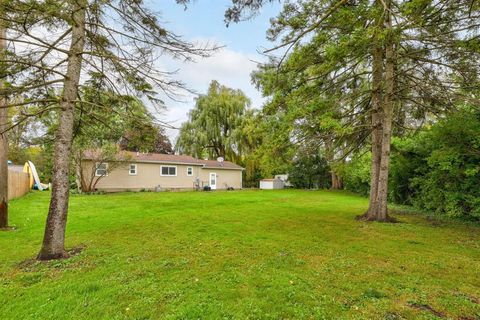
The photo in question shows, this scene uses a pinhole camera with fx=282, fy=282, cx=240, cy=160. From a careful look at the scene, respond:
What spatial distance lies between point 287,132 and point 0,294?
22.0 ft

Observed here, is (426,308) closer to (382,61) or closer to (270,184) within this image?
(382,61)

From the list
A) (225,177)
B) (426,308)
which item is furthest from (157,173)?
(426,308)

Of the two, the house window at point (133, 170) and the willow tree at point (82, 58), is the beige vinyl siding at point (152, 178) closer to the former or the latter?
the house window at point (133, 170)

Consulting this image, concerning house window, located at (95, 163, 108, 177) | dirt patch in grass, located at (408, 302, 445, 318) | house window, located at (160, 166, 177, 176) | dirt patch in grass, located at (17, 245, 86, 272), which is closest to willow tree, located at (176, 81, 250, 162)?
house window, located at (160, 166, 177, 176)

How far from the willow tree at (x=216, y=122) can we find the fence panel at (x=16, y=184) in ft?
41.6

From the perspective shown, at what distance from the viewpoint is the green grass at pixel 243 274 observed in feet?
10.5

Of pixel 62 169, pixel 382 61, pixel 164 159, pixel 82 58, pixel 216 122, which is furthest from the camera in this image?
pixel 216 122

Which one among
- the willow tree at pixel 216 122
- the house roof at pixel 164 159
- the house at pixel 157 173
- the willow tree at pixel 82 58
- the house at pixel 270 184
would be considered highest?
the willow tree at pixel 216 122

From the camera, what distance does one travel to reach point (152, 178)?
22078mm

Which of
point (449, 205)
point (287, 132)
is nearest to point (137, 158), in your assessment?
point (287, 132)

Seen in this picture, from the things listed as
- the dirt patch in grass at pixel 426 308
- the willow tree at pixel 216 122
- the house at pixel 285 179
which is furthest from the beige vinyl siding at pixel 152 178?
the dirt patch in grass at pixel 426 308

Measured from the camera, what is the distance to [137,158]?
70.4ft

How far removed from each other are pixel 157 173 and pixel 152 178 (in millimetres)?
555

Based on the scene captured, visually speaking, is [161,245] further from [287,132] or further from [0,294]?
[287,132]
